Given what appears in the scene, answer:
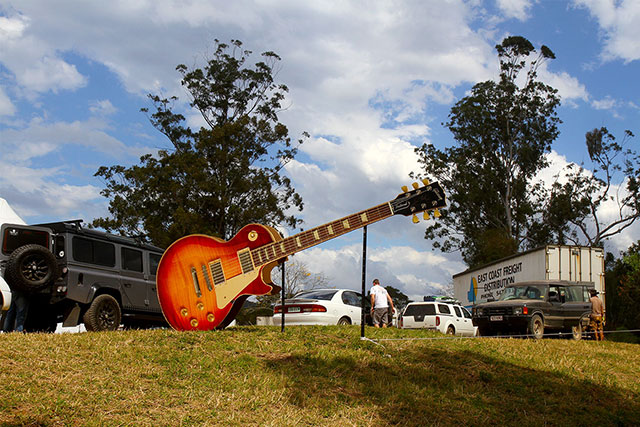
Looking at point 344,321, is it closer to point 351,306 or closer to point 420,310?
point 351,306

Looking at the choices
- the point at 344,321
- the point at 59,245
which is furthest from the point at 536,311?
the point at 59,245

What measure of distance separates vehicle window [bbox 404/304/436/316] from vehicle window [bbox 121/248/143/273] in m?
9.92

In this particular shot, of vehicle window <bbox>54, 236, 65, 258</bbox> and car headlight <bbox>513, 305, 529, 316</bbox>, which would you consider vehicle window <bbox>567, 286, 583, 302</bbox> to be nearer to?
car headlight <bbox>513, 305, 529, 316</bbox>

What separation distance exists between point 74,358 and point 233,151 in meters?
28.3

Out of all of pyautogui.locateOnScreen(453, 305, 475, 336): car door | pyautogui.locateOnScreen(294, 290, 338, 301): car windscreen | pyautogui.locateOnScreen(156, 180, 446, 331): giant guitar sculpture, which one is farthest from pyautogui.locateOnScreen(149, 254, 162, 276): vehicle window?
pyautogui.locateOnScreen(453, 305, 475, 336): car door

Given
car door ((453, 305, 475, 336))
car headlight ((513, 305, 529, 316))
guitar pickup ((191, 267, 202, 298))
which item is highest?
guitar pickup ((191, 267, 202, 298))

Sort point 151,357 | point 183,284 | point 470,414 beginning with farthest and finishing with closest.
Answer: point 183,284 < point 151,357 < point 470,414

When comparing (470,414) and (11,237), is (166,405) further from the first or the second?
(11,237)

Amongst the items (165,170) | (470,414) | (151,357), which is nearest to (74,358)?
(151,357)

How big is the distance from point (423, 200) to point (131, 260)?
20.6ft

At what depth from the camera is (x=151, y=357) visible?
8.68m

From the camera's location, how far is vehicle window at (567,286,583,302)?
18.7m

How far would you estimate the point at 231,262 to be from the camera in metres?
11.1

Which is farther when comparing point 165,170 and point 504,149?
point 504,149
